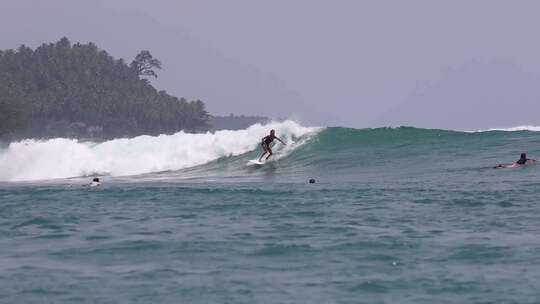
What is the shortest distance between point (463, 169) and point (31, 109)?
10884 centimetres

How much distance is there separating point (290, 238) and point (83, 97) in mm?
127065

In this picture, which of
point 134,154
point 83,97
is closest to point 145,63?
point 83,97

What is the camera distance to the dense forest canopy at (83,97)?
13275cm

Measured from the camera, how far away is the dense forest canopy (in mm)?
132750

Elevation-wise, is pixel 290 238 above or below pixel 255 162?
below

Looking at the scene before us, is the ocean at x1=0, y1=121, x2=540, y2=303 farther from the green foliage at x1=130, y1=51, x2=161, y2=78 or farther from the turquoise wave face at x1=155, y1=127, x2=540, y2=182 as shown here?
the green foliage at x1=130, y1=51, x2=161, y2=78

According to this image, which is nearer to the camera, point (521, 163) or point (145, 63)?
point (521, 163)

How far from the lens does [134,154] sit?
3941 centimetres

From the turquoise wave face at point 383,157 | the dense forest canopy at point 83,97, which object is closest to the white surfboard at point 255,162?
the turquoise wave face at point 383,157

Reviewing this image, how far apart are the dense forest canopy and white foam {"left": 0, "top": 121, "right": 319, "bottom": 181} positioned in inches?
3338

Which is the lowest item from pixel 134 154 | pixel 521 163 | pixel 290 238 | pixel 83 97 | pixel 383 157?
pixel 290 238

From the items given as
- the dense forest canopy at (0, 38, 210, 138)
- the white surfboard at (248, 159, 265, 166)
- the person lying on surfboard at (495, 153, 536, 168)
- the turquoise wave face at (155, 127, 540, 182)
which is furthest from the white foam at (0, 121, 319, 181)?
the dense forest canopy at (0, 38, 210, 138)

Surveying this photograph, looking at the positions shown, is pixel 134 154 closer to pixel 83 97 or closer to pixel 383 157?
pixel 383 157

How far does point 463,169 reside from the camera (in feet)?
91.8
